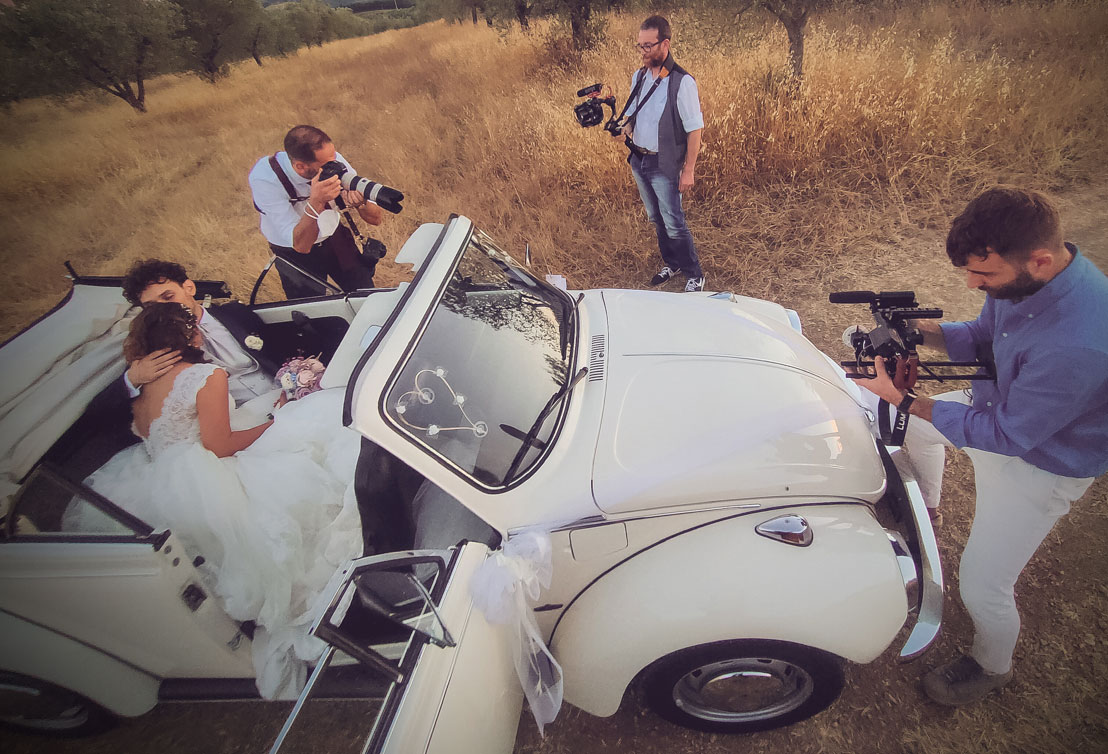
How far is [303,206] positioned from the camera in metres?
3.69

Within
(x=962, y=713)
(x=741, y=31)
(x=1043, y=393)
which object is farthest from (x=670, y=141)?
(x=741, y=31)

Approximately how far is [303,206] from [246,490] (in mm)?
2227

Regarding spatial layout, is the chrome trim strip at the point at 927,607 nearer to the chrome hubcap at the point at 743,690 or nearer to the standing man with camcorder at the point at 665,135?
the chrome hubcap at the point at 743,690

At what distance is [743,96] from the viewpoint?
5746 mm

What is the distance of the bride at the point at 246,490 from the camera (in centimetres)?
214

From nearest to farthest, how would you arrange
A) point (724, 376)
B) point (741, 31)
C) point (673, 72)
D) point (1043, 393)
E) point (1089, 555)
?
1. point (1043, 393)
2. point (724, 376)
3. point (1089, 555)
4. point (673, 72)
5. point (741, 31)

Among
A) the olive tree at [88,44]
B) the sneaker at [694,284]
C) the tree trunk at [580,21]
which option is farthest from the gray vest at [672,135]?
the olive tree at [88,44]

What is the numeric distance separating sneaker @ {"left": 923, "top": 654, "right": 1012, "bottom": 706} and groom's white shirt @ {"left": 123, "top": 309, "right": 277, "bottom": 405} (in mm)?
3766

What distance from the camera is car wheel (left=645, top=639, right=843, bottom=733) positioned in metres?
1.77

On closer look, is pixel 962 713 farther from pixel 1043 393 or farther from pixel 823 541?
pixel 1043 393

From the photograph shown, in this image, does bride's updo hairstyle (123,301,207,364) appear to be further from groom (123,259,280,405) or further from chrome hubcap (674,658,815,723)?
chrome hubcap (674,658,815,723)

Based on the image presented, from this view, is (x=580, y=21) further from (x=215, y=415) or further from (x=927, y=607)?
(x=927, y=607)

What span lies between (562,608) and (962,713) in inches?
69.4

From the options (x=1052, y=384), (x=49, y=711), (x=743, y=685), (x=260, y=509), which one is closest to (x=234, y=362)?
(x=260, y=509)
